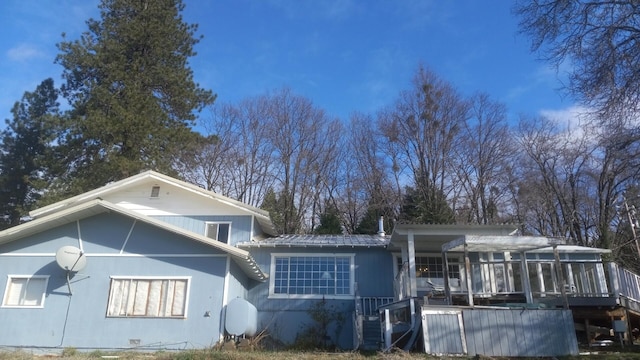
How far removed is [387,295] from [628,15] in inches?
412

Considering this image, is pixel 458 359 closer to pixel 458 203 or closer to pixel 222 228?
pixel 222 228

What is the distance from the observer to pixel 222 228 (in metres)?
17.0

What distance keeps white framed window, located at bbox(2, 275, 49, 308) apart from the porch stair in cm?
940

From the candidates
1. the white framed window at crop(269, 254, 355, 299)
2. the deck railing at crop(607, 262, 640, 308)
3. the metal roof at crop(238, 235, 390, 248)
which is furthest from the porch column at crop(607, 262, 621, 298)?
the white framed window at crop(269, 254, 355, 299)

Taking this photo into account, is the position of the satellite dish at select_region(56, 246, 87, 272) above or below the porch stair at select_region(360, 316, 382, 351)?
above

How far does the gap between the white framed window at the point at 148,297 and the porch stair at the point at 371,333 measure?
17.0 feet

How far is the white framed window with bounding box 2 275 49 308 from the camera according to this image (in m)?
13.1

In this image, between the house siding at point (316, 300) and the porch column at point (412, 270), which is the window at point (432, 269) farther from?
the porch column at point (412, 270)

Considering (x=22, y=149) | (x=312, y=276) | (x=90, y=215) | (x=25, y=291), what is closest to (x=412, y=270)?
(x=312, y=276)

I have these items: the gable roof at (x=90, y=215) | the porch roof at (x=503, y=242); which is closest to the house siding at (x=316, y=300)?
the gable roof at (x=90, y=215)

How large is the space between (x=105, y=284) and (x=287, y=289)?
5.84 meters

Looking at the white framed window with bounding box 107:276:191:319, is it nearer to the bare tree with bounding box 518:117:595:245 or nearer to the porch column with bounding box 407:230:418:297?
the porch column with bounding box 407:230:418:297

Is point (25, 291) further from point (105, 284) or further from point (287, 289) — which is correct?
point (287, 289)

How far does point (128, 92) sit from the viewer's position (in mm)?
23312
